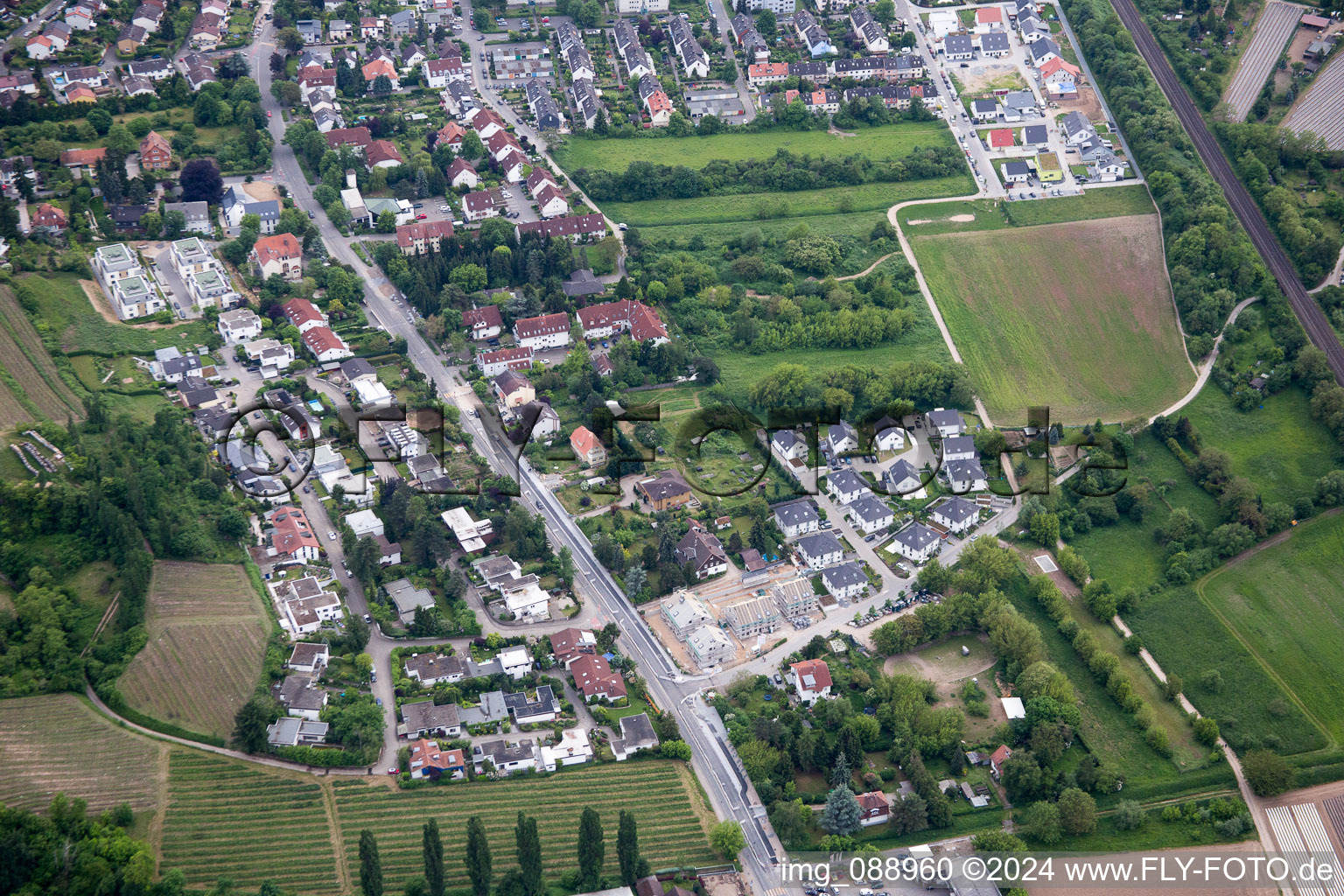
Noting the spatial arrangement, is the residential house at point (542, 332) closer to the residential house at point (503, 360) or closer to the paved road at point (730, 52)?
the residential house at point (503, 360)

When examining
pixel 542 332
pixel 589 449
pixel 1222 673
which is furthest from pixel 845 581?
pixel 542 332

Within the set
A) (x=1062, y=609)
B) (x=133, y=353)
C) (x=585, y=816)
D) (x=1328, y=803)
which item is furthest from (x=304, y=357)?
(x=1328, y=803)

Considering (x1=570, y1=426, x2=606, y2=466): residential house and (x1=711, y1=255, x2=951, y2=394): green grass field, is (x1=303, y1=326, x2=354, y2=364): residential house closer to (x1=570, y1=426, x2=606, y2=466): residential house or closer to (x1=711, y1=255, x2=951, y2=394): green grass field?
(x1=570, y1=426, x2=606, y2=466): residential house

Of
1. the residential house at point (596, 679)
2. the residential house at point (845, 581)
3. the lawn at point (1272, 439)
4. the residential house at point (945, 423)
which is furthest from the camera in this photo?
the residential house at point (945, 423)

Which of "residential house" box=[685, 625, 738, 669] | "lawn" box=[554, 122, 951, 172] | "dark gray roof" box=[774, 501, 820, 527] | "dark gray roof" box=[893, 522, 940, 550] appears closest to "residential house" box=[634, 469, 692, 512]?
"dark gray roof" box=[774, 501, 820, 527]

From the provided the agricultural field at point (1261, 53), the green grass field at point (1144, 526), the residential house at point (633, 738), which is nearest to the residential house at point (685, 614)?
the residential house at point (633, 738)

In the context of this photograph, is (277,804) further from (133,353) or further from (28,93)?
(28,93)
